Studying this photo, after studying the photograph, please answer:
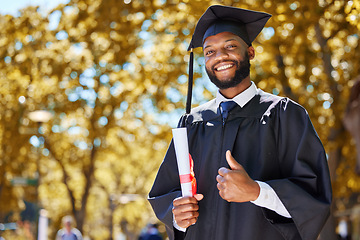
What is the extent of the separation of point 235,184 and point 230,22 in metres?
1.10

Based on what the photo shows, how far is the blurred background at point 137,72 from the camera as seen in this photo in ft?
25.3

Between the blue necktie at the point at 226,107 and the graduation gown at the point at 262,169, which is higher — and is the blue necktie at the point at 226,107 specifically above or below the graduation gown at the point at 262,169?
above

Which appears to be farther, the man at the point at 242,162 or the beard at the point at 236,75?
the beard at the point at 236,75

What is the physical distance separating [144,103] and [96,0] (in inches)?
316

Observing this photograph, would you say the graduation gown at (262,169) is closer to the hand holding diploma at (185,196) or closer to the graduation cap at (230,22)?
the hand holding diploma at (185,196)

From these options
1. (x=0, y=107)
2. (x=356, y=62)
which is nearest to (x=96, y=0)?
(x=356, y=62)

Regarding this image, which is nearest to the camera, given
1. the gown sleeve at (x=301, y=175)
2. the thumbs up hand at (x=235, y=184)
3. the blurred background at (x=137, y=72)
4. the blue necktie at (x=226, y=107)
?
the thumbs up hand at (x=235, y=184)

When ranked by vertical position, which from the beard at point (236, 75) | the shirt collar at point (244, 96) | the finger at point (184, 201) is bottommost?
the finger at point (184, 201)

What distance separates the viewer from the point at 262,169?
2.83 metres

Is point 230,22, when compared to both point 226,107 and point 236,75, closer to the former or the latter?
point 236,75

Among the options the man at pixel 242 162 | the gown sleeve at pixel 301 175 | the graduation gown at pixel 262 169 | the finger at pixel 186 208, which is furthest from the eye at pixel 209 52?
the finger at pixel 186 208

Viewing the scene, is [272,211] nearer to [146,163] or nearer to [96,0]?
[96,0]

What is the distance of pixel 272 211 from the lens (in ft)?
9.15

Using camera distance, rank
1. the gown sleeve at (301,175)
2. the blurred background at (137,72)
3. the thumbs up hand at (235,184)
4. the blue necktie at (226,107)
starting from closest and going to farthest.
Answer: the thumbs up hand at (235,184) → the gown sleeve at (301,175) → the blue necktie at (226,107) → the blurred background at (137,72)
